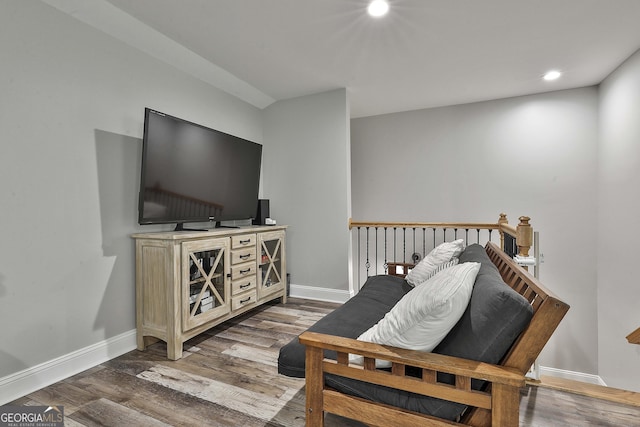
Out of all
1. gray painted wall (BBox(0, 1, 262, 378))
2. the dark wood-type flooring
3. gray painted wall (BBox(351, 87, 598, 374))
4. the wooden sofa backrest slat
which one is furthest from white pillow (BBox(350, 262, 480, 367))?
gray painted wall (BBox(351, 87, 598, 374))

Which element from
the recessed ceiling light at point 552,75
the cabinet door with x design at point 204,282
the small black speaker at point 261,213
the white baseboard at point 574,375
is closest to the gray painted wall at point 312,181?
the small black speaker at point 261,213

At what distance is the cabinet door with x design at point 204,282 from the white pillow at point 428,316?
164 cm

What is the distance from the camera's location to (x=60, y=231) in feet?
6.57

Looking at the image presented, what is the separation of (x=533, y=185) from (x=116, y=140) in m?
4.62

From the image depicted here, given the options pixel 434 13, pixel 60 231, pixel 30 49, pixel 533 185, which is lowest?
pixel 60 231

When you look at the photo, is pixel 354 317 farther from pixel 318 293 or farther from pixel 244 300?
pixel 318 293

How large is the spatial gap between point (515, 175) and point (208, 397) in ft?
13.9

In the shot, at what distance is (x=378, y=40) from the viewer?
8.48 ft

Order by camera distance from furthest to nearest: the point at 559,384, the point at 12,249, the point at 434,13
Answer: the point at 434,13 → the point at 559,384 → the point at 12,249

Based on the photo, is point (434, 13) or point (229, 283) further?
point (229, 283)

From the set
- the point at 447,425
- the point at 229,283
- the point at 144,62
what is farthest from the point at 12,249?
the point at 447,425

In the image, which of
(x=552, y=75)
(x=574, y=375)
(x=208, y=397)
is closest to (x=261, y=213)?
(x=208, y=397)

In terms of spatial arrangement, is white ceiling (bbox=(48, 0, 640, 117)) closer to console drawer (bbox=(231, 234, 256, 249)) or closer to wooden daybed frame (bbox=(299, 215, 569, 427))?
console drawer (bbox=(231, 234, 256, 249))

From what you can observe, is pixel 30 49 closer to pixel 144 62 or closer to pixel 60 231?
pixel 144 62
